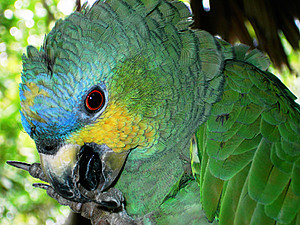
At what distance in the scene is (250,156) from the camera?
38.9 inches

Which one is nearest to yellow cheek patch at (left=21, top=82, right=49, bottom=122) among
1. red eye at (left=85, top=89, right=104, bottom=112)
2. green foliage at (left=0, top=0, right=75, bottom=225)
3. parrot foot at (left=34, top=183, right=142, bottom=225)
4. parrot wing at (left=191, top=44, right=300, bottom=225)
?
red eye at (left=85, top=89, right=104, bottom=112)

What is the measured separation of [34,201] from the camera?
3.92m

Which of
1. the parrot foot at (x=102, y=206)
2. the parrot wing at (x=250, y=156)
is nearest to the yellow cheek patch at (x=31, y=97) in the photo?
the parrot foot at (x=102, y=206)

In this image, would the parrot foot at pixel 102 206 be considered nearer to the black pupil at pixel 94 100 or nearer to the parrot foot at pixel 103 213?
the parrot foot at pixel 103 213

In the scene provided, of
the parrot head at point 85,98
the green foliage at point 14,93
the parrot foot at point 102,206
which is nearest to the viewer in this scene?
the parrot head at point 85,98

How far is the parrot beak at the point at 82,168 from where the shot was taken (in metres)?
0.95

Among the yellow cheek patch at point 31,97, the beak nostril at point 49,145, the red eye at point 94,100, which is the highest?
the yellow cheek patch at point 31,97

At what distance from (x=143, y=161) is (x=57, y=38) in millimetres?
580

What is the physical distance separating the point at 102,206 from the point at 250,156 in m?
0.71

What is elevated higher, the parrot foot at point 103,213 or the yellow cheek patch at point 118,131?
the yellow cheek patch at point 118,131

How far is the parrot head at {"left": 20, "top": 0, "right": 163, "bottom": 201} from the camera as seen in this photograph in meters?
0.91

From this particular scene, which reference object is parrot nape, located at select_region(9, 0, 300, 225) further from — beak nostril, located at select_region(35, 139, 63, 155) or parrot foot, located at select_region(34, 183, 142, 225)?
parrot foot, located at select_region(34, 183, 142, 225)

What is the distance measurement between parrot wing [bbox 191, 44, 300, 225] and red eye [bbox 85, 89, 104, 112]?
0.42 m

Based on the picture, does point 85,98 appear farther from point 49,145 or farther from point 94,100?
point 49,145
